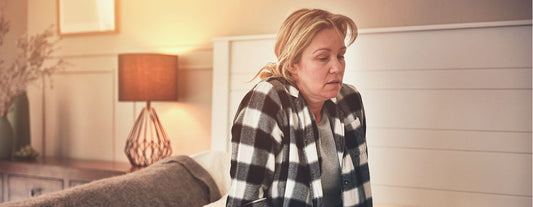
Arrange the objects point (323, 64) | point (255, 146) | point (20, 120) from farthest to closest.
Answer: point (20, 120) → point (323, 64) → point (255, 146)

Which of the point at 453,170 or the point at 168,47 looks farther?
the point at 168,47

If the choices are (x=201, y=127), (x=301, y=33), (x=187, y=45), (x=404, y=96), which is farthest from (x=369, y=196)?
(x=187, y=45)

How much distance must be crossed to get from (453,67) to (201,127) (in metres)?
1.39

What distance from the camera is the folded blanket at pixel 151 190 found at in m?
1.30

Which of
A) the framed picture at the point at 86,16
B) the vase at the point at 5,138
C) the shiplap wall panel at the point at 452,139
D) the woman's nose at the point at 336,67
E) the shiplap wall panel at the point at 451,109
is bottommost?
the vase at the point at 5,138

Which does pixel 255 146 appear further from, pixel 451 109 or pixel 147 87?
pixel 147 87

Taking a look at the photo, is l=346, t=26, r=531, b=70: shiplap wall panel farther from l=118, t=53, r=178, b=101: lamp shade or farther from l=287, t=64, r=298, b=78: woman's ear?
l=118, t=53, r=178, b=101: lamp shade

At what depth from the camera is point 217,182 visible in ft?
5.77

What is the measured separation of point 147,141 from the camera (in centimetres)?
271

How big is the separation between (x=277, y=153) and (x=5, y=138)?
7.24 feet

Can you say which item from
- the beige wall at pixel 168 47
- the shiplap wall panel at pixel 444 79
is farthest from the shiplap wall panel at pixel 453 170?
the beige wall at pixel 168 47

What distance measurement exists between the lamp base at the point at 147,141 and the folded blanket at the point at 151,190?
0.84m

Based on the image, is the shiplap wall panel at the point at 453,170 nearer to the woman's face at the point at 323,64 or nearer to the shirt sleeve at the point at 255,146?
the woman's face at the point at 323,64

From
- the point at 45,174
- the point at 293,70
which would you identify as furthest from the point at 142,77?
the point at 293,70
